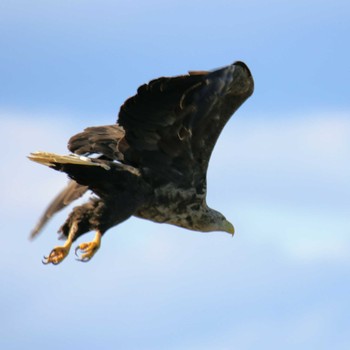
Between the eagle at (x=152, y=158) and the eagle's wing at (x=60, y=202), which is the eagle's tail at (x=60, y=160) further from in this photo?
the eagle's wing at (x=60, y=202)

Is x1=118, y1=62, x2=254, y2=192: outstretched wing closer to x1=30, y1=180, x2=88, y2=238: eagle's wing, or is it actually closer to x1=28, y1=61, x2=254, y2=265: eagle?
x1=28, y1=61, x2=254, y2=265: eagle

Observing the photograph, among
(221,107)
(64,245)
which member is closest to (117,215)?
(64,245)

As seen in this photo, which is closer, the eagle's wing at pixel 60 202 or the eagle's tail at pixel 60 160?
the eagle's tail at pixel 60 160

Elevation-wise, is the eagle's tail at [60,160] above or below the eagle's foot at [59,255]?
above

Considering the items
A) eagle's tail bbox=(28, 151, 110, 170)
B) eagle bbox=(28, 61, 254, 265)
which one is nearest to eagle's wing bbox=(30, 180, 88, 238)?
eagle bbox=(28, 61, 254, 265)

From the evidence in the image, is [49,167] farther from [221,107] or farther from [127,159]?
[221,107]

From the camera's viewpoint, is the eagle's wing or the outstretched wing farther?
the eagle's wing

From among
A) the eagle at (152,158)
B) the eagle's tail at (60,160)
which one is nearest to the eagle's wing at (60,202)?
A: the eagle at (152,158)
